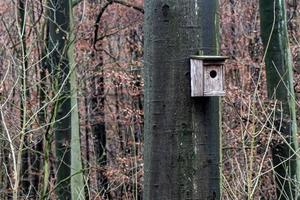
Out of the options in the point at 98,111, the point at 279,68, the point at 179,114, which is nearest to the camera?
the point at 179,114

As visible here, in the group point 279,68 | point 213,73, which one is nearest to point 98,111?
point 279,68

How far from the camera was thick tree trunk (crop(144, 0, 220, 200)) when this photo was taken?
8.49ft

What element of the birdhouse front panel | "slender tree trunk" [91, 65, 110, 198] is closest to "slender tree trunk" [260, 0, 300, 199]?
the birdhouse front panel

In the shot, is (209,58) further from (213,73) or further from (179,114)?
(179,114)

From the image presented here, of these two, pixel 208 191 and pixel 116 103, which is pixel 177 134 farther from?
pixel 116 103

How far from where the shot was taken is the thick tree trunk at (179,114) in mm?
2588

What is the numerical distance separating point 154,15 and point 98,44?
489 inches

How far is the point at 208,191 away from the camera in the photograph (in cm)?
260

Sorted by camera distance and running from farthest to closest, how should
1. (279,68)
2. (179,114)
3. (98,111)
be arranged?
(98,111), (279,68), (179,114)

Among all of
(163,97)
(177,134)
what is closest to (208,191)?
(177,134)

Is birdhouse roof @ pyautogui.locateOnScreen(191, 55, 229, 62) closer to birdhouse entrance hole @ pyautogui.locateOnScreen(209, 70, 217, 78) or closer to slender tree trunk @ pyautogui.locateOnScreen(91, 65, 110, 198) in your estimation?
birdhouse entrance hole @ pyautogui.locateOnScreen(209, 70, 217, 78)

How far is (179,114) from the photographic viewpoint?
8.51 feet

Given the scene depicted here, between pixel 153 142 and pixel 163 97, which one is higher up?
pixel 163 97

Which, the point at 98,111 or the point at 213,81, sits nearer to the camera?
the point at 213,81
